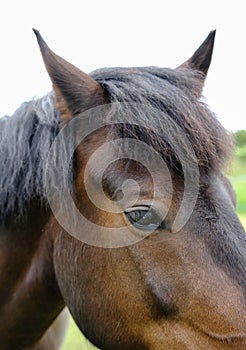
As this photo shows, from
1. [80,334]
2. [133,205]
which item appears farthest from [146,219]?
[80,334]

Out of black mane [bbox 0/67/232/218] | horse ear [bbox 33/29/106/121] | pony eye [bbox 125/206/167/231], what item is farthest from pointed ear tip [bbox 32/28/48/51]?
pony eye [bbox 125/206/167/231]

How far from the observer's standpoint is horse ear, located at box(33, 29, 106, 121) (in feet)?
6.70

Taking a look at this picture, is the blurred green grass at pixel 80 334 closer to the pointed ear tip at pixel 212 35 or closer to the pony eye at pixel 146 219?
the pony eye at pixel 146 219

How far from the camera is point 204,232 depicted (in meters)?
1.89

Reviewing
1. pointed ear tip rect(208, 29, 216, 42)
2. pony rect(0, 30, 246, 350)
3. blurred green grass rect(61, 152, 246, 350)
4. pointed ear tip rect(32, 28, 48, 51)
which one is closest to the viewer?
pony rect(0, 30, 246, 350)

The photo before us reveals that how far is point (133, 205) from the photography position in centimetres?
195

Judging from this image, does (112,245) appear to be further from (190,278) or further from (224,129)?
(224,129)

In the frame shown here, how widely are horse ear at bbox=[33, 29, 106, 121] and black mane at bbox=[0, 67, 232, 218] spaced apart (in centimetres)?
7

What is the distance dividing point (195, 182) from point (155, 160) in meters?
0.18

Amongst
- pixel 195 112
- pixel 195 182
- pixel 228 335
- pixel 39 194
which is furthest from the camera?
pixel 39 194

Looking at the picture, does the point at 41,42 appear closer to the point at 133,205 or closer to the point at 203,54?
the point at 133,205

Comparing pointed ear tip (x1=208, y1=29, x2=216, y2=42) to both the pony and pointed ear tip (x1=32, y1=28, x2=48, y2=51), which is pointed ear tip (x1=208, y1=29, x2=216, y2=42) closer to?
the pony

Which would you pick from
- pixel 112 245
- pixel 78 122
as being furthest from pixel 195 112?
pixel 112 245

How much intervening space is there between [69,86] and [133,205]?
0.57m
